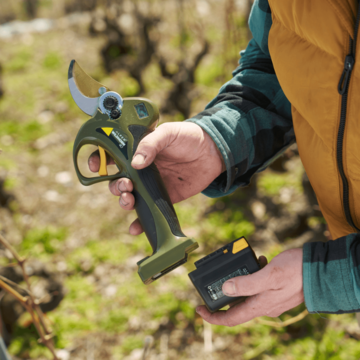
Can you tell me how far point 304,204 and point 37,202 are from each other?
98.4 inches

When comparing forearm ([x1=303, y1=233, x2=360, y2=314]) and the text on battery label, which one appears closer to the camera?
forearm ([x1=303, y1=233, x2=360, y2=314])

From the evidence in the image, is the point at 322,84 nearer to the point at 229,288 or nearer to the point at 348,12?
the point at 348,12

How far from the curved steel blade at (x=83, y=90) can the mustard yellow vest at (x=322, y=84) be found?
75 cm

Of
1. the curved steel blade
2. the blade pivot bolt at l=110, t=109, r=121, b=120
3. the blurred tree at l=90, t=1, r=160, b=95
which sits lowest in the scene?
the blade pivot bolt at l=110, t=109, r=121, b=120

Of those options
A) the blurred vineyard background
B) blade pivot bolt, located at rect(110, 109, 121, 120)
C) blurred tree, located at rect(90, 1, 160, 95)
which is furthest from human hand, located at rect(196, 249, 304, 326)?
blurred tree, located at rect(90, 1, 160, 95)

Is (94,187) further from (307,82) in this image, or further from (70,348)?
(307,82)

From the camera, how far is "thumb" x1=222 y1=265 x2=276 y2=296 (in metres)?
1.13

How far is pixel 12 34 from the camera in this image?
653cm

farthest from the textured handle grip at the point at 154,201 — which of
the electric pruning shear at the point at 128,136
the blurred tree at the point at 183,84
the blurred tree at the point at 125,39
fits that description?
the blurred tree at the point at 125,39

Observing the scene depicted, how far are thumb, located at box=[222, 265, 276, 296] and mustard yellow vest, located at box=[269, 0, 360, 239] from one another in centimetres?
38

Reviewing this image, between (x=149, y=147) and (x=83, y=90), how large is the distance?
41 cm

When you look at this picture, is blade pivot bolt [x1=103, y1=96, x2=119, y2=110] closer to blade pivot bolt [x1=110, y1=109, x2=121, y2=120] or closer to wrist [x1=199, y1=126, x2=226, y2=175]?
blade pivot bolt [x1=110, y1=109, x2=121, y2=120]

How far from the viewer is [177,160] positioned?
1.60 meters

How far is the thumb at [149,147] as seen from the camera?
1283 millimetres
